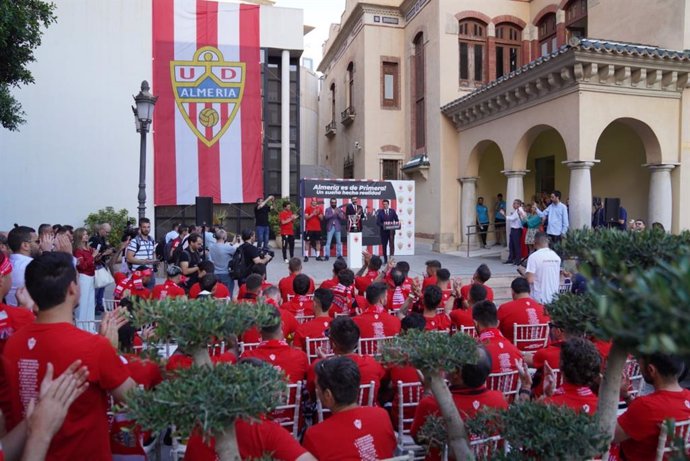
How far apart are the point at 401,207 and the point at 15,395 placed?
A: 13.6 meters

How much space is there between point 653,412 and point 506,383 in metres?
1.26

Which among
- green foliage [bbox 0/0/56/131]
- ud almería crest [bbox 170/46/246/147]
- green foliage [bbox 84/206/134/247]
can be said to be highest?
ud almería crest [bbox 170/46/246/147]

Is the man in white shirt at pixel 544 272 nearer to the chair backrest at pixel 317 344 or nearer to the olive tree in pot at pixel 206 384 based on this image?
the chair backrest at pixel 317 344

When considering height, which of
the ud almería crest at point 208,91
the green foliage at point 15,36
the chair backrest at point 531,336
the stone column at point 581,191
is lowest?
the chair backrest at point 531,336

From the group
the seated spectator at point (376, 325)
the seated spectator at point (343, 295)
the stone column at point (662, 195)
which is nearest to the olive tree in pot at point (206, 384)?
the seated spectator at point (376, 325)

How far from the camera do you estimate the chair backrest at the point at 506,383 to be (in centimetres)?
352

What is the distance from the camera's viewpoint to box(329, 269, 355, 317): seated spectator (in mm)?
5453

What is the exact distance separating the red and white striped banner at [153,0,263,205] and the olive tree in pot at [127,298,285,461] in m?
14.1

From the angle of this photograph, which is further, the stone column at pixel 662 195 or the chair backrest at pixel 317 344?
the stone column at pixel 662 195

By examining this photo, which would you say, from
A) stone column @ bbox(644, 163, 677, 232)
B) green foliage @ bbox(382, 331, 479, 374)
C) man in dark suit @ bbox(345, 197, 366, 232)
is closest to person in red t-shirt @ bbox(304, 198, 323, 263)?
man in dark suit @ bbox(345, 197, 366, 232)

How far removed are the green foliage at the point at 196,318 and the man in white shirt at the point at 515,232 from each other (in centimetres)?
1153

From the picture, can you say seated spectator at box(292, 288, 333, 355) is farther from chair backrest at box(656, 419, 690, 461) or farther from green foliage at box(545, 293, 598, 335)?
chair backrest at box(656, 419, 690, 461)

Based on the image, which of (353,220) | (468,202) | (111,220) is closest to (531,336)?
(353,220)

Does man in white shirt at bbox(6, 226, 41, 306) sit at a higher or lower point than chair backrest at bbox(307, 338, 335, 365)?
higher
